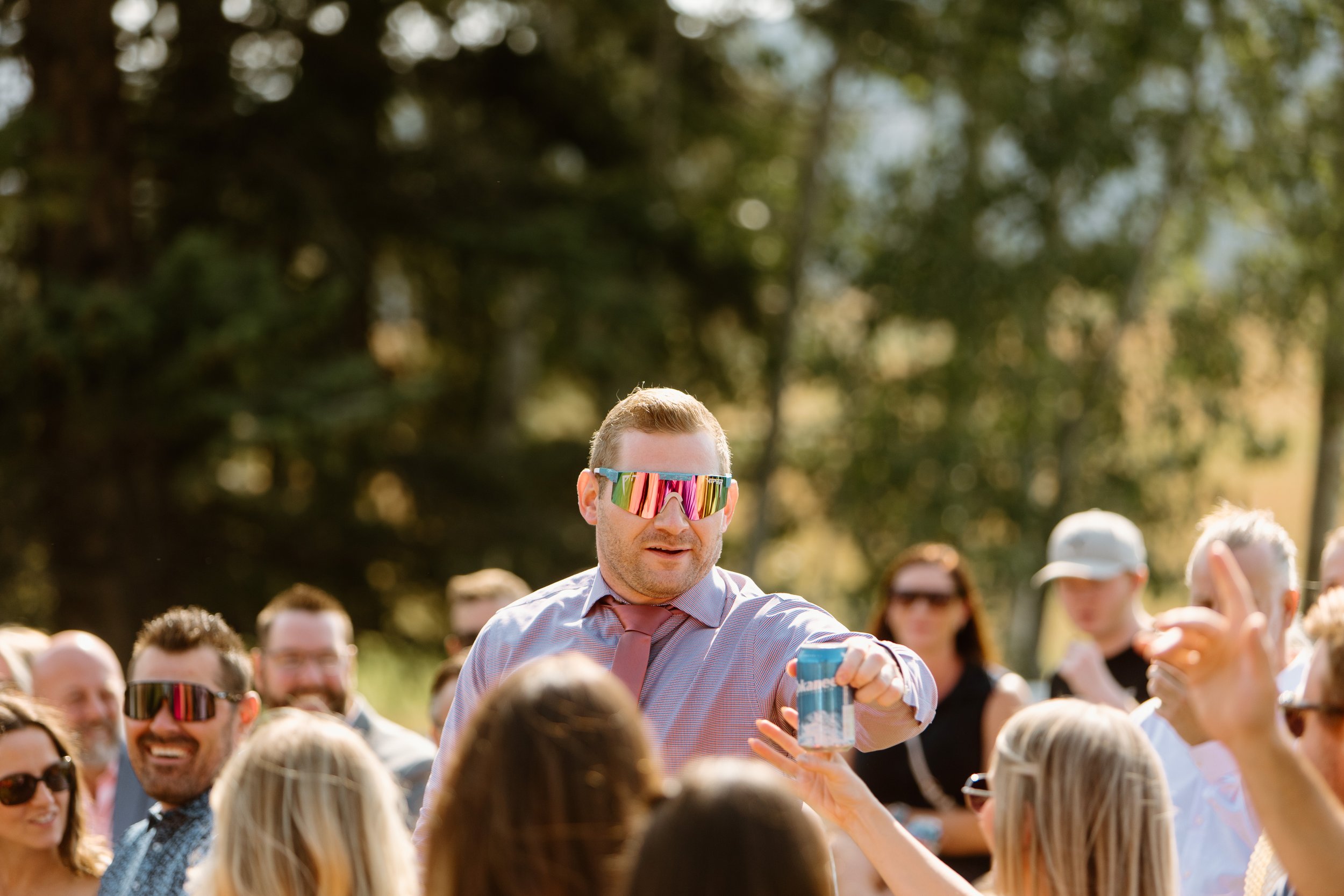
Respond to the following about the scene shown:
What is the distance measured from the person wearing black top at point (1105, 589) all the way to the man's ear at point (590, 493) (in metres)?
2.53

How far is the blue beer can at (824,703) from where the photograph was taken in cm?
237

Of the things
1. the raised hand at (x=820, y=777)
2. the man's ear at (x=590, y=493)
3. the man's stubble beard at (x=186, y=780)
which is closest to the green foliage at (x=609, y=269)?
the man's stubble beard at (x=186, y=780)

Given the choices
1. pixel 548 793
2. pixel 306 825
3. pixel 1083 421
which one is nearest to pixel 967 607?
pixel 306 825

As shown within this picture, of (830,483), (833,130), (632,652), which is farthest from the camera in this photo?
(833,130)

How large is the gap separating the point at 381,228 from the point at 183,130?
1.89 metres

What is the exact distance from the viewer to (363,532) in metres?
11.9

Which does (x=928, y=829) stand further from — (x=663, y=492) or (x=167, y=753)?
(x=167, y=753)

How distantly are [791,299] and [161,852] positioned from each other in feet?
34.5

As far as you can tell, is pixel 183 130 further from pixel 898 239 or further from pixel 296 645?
pixel 296 645

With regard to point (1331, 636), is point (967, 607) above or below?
below

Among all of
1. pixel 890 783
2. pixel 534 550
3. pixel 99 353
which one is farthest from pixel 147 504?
pixel 890 783

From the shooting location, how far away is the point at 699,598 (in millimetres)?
3010

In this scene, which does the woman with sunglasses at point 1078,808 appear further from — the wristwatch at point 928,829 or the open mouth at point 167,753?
the wristwatch at point 928,829

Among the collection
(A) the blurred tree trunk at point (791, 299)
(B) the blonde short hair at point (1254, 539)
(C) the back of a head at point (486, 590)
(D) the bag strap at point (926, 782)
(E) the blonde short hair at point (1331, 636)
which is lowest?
(D) the bag strap at point (926, 782)
